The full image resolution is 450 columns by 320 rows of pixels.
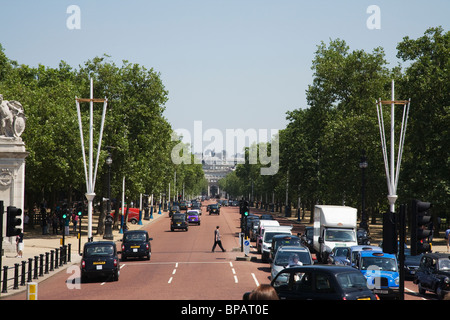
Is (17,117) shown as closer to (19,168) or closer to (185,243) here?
(19,168)

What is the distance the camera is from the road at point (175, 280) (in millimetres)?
22062

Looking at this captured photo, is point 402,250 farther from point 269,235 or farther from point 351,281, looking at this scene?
point 269,235

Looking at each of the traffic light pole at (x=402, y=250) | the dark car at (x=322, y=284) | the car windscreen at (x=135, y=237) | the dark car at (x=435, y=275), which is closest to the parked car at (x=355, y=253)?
the dark car at (x=435, y=275)

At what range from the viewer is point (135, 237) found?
37125 mm

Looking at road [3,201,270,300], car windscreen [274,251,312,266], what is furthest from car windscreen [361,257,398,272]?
road [3,201,270,300]

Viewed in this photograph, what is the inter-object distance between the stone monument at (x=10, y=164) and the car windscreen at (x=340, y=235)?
17373mm

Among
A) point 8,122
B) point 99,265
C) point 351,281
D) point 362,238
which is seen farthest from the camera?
point 362,238

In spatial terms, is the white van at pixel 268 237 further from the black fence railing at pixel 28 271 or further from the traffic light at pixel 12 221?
the traffic light at pixel 12 221

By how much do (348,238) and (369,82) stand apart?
38.6 meters

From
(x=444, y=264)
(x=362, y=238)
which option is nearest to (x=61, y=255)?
(x=362, y=238)

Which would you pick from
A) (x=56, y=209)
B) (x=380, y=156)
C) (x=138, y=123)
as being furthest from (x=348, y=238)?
(x=56, y=209)

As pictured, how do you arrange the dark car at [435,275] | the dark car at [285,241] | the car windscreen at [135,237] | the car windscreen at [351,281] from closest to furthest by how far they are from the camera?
1. the car windscreen at [351,281]
2. the dark car at [435,275]
3. the dark car at [285,241]
4. the car windscreen at [135,237]

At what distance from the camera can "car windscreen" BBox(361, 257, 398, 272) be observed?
77.2ft

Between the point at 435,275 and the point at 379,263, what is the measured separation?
2.01 m
